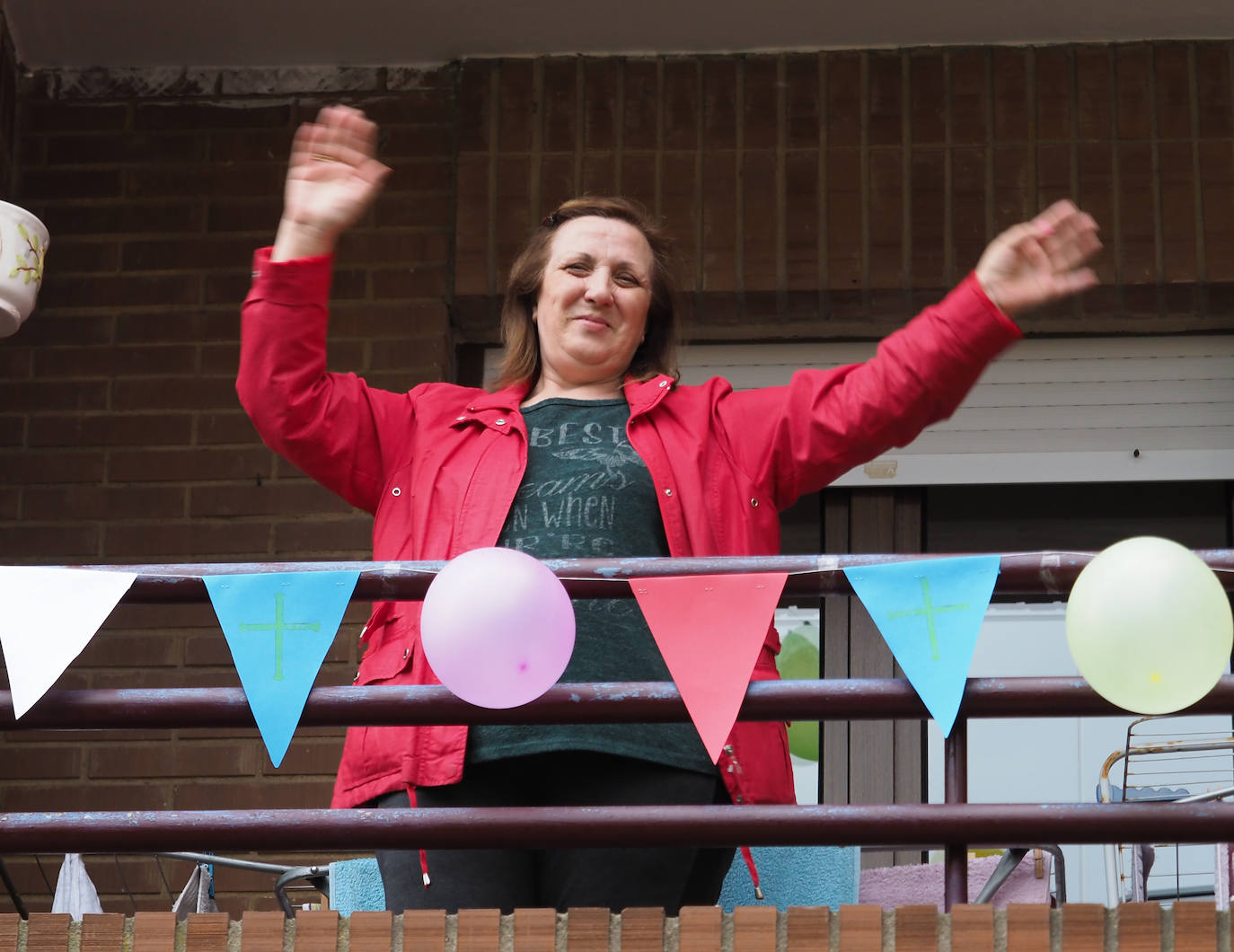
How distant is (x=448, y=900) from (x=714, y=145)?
310 cm

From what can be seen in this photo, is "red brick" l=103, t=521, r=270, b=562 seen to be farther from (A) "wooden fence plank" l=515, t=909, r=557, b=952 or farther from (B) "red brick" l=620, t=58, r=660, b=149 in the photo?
(A) "wooden fence plank" l=515, t=909, r=557, b=952

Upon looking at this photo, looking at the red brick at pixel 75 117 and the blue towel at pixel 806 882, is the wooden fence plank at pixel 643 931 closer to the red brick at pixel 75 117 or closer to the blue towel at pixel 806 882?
the blue towel at pixel 806 882

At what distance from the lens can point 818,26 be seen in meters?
5.41

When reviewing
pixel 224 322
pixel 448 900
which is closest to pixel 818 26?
pixel 224 322

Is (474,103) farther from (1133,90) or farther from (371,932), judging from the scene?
(371,932)

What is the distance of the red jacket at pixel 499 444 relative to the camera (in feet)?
9.93

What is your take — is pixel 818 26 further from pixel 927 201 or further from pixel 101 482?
pixel 101 482

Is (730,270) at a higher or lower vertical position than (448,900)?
higher

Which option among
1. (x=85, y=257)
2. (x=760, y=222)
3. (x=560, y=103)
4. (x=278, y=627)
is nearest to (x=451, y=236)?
(x=560, y=103)

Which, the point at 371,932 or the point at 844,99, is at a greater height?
the point at 844,99

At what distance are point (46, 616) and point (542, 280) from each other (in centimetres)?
124

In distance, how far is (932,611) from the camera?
107 inches

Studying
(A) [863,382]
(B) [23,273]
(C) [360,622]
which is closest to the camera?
(A) [863,382]

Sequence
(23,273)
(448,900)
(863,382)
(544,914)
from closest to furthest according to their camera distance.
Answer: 1. (544,914)
2. (448,900)
3. (863,382)
4. (23,273)
